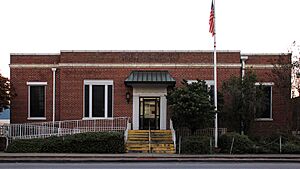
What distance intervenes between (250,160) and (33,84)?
17.6m

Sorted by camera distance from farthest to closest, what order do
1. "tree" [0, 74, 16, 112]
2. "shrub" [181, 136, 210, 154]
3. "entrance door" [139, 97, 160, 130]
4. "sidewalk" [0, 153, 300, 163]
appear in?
1. "entrance door" [139, 97, 160, 130]
2. "tree" [0, 74, 16, 112]
3. "shrub" [181, 136, 210, 154]
4. "sidewalk" [0, 153, 300, 163]

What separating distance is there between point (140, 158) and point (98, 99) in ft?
32.9

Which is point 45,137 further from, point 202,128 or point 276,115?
point 276,115

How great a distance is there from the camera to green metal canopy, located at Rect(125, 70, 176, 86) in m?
29.0

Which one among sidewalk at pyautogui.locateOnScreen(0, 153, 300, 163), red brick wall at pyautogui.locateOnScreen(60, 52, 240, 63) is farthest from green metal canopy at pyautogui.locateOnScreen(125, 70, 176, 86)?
sidewalk at pyautogui.locateOnScreen(0, 153, 300, 163)

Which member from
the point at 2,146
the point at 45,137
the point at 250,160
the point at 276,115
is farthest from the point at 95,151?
the point at 276,115

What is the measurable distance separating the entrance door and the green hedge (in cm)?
601

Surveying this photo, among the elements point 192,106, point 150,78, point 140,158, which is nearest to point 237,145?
point 192,106

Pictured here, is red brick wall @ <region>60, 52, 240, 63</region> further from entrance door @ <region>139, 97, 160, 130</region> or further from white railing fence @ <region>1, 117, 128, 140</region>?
white railing fence @ <region>1, 117, 128, 140</region>

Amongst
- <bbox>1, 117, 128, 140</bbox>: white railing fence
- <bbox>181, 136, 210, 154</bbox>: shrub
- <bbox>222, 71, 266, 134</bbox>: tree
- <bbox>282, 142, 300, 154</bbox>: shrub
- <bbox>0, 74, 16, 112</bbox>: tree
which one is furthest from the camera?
<bbox>1, 117, 128, 140</bbox>: white railing fence

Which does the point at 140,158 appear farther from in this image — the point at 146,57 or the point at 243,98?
the point at 146,57

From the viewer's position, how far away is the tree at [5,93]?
27.7m

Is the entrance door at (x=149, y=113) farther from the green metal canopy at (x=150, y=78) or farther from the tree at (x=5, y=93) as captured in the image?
the tree at (x=5, y=93)

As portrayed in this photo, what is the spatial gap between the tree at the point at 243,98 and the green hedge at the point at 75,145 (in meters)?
8.08
